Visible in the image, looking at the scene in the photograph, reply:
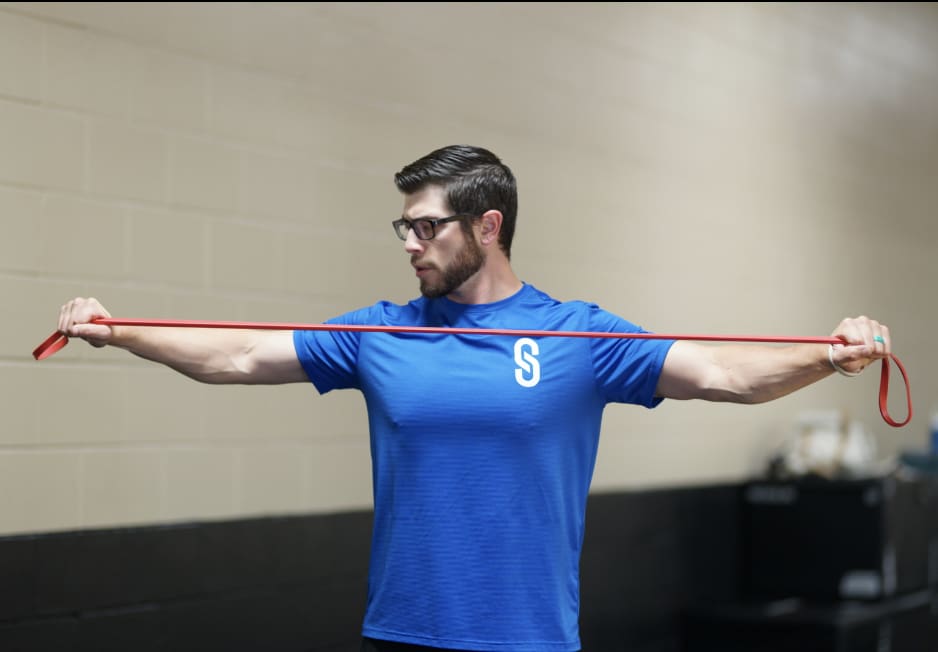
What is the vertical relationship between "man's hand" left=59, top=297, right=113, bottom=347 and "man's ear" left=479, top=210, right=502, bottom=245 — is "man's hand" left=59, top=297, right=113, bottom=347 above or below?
below

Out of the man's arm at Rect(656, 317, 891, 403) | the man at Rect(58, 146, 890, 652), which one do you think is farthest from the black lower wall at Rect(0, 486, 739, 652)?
the man's arm at Rect(656, 317, 891, 403)

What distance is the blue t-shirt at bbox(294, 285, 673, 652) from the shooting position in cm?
214

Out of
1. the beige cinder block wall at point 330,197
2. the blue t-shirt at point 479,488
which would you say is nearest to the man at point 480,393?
the blue t-shirt at point 479,488

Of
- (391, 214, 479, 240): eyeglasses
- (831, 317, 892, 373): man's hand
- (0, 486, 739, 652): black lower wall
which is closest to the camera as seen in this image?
(831, 317, 892, 373): man's hand

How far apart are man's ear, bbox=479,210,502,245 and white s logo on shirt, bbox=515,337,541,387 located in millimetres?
199

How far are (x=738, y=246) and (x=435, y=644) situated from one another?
3432 mm

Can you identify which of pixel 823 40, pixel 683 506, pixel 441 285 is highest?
pixel 823 40

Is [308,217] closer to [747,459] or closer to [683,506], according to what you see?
[683,506]

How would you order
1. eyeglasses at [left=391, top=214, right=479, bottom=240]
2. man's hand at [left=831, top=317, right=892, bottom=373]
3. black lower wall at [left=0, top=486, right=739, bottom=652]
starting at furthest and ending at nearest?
black lower wall at [left=0, top=486, right=739, bottom=652]
eyeglasses at [left=391, top=214, right=479, bottom=240]
man's hand at [left=831, top=317, right=892, bottom=373]

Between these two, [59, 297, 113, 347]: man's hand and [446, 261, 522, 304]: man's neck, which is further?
[446, 261, 522, 304]: man's neck

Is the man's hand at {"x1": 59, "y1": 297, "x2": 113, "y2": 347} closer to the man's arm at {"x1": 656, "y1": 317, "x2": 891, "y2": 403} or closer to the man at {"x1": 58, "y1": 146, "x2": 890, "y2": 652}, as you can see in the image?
the man at {"x1": 58, "y1": 146, "x2": 890, "y2": 652}

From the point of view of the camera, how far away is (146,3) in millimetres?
3096

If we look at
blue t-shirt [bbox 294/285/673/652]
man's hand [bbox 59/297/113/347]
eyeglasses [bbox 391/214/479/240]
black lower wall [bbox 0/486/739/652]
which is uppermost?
eyeglasses [bbox 391/214/479/240]

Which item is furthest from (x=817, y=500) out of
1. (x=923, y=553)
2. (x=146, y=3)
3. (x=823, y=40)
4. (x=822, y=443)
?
(x=146, y=3)
